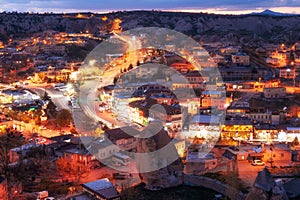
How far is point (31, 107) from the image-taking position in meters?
12.2

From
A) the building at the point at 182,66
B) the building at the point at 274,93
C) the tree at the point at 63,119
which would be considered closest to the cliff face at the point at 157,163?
the tree at the point at 63,119

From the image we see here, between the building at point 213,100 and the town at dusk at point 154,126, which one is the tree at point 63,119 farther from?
the building at point 213,100

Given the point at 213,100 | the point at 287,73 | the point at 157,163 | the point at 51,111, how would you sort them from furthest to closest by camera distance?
the point at 287,73 → the point at 213,100 → the point at 51,111 → the point at 157,163

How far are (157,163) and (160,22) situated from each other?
36908 mm

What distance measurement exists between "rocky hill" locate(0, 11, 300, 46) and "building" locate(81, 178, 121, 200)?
1172 inches

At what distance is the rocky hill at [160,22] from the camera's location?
36.0m

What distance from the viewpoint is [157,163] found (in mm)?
6414

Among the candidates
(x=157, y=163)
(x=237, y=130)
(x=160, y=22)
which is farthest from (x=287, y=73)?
(x=160, y=22)

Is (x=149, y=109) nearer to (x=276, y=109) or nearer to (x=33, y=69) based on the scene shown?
(x=276, y=109)

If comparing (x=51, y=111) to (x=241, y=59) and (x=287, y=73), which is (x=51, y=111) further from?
(x=241, y=59)

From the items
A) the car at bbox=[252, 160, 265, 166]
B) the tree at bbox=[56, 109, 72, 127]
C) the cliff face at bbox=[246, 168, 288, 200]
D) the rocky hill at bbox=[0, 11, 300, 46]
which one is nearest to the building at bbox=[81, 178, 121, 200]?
the cliff face at bbox=[246, 168, 288, 200]

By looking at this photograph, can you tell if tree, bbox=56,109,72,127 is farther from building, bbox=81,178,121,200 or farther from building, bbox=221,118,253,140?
building, bbox=81,178,121,200

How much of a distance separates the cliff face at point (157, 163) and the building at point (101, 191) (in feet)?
2.48

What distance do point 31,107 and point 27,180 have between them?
5.80 m
